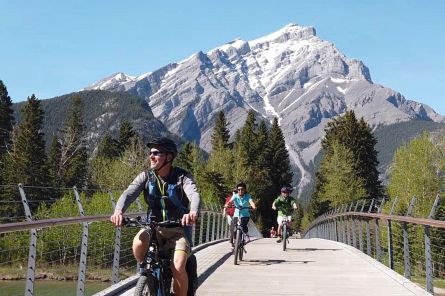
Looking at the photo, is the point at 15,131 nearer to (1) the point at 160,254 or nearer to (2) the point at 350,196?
(2) the point at 350,196

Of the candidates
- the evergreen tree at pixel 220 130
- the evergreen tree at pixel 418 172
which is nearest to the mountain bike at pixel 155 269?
the evergreen tree at pixel 418 172

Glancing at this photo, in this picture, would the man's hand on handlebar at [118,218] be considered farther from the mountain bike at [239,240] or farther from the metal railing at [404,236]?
the mountain bike at [239,240]

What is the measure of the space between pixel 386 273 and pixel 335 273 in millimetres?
958

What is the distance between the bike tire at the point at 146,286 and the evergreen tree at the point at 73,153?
67.9 meters

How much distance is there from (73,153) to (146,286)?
7086cm

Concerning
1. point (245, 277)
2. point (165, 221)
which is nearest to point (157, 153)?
point (165, 221)

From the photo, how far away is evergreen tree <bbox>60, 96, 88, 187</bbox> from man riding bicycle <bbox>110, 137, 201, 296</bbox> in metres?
67.3

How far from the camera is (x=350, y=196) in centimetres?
6781

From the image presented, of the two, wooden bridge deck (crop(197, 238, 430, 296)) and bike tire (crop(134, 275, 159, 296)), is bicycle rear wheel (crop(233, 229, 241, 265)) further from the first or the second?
bike tire (crop(134, 275, 159, 296))

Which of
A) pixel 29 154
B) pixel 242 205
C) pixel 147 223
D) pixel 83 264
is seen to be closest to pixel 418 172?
pixel 29 154

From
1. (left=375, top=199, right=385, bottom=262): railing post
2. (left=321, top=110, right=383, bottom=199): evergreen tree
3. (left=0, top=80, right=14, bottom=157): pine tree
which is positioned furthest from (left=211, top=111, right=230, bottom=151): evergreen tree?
(left=375, top=199, right=385, bottom=262): railing post

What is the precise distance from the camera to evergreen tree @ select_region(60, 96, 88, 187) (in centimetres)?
7788

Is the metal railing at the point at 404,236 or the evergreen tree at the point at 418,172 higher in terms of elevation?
the evergreen tree at the point at 418,172

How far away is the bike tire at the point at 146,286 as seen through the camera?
5.65m
